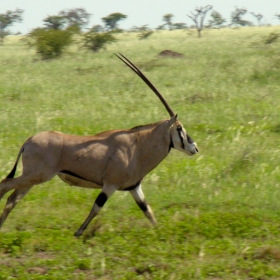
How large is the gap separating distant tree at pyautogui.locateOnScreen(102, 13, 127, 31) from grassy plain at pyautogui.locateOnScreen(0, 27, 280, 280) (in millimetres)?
50441

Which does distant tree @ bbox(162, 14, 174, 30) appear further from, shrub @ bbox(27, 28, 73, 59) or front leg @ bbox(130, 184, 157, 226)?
front leg @ bbox(130, 184, 157, 226)

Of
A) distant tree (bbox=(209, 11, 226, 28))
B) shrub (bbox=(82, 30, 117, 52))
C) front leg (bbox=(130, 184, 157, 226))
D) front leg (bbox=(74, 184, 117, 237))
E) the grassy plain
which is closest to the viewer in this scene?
the grassy plain

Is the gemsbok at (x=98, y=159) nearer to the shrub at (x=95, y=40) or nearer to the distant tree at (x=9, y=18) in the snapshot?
the shrub at (x=95, y=40)

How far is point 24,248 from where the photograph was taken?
5379 mm

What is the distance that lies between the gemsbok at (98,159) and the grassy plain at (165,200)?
378mm

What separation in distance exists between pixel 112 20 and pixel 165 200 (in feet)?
196

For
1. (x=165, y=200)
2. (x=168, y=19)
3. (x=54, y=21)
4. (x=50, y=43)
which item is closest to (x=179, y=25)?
(x=168, y=19)

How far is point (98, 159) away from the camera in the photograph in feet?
19.3

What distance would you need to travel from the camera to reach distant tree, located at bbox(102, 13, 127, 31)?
64.1m

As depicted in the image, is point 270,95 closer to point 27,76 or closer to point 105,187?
point 27,76

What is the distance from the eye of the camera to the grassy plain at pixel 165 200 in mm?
5098

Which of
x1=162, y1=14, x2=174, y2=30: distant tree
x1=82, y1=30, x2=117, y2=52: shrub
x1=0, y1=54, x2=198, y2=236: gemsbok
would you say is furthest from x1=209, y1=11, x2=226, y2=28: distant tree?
x1=0, y1=54, x2=198, y2=236: gemsbok

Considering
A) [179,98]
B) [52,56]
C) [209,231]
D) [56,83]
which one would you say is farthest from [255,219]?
[52,56]

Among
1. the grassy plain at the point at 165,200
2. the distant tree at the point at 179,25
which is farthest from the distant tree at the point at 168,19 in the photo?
the grassy plain at the point at 165,200
